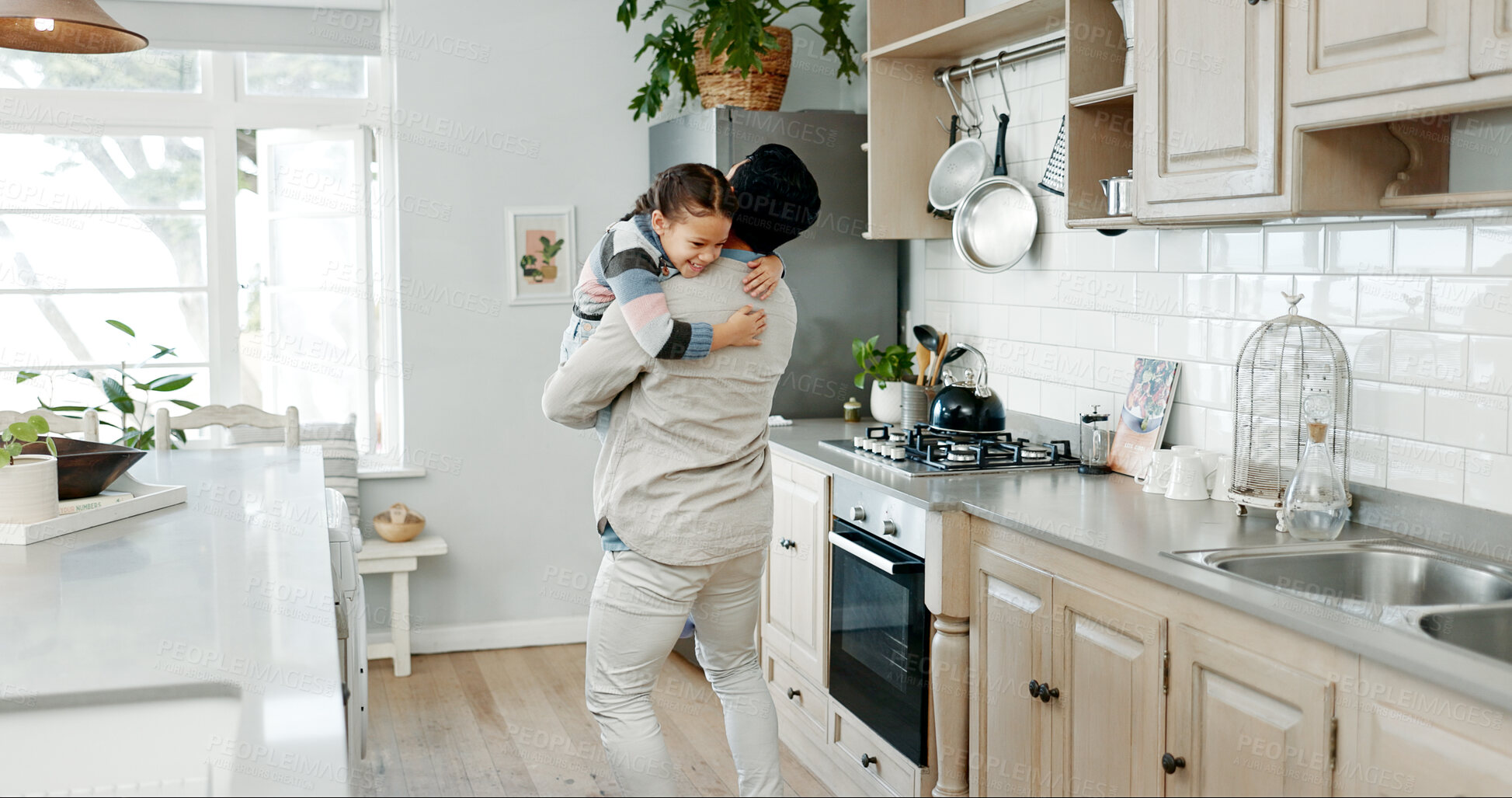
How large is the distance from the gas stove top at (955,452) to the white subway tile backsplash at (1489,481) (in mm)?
998

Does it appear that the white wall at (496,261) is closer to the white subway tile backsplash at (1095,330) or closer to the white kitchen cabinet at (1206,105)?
the white subway tile backsplash at (1095,330)

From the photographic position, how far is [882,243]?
13.1ft

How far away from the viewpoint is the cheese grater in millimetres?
2967

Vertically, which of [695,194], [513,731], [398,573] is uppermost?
[695,194]

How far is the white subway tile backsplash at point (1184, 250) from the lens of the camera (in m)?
2.67

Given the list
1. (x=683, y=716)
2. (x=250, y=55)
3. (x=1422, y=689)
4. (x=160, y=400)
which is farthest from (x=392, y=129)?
(x=1422, y=689)

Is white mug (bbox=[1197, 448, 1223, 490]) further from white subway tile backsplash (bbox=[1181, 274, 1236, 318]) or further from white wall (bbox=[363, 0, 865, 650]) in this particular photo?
white wall (bbox=[363, 0, 865, 650])

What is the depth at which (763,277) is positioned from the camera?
2211 mm

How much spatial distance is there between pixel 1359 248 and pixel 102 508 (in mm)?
Result: 2359

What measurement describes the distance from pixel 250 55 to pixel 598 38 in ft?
4.04

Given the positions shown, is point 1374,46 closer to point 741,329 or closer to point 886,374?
point 741,329

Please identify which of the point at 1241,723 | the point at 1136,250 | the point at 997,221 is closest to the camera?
the point at 1241,723

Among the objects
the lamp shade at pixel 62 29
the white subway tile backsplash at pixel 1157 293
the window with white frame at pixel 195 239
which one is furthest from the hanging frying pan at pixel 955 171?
the lamp shade at pixel 62 29

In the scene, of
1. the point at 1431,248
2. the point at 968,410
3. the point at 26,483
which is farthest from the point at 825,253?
the point at 26,483
